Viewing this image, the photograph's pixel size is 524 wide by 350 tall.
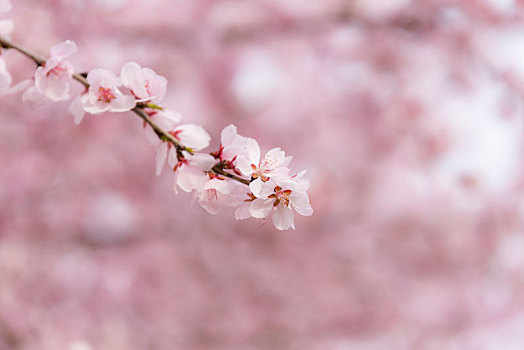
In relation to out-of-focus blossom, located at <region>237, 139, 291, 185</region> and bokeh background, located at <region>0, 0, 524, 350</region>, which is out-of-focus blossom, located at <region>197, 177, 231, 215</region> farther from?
bokeh background, located at <region>0, 0, 524, 350</region>

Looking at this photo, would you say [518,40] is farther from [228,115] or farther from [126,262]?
[126,262]

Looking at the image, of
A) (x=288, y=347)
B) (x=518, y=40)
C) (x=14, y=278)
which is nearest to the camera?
(x=14, y=278)

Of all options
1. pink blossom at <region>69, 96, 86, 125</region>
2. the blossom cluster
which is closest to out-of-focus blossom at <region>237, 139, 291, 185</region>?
the blossom cluster

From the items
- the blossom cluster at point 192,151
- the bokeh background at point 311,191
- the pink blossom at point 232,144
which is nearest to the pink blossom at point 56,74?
the blossom cluster at point 192,151

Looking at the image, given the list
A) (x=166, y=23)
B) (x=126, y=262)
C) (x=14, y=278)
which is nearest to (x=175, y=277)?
(x=126, y=262)

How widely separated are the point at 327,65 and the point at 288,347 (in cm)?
74

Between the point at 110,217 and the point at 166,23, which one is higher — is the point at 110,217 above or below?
below

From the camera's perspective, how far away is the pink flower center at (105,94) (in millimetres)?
325

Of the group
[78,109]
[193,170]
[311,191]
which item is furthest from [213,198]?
[311,191]

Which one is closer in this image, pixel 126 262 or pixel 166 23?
pixel 166 23

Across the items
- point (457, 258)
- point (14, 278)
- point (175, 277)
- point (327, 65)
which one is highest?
point (327, 65)

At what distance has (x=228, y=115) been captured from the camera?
1.22 metres

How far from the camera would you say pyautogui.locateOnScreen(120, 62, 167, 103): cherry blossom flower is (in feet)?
1.07

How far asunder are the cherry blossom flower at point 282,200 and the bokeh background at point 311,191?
2.85 feet
